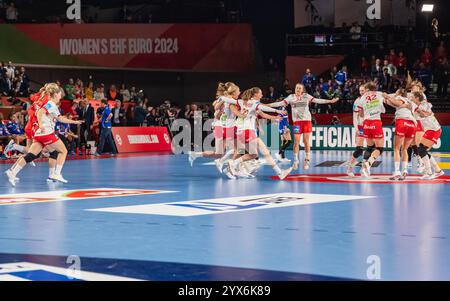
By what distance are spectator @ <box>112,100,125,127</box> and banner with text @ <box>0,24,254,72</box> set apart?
6.55 meters

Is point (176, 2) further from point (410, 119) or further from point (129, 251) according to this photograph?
point (129, 251)

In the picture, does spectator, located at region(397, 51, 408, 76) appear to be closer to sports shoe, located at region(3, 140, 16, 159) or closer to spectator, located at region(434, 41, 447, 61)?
spectator, located at region(434, 41, 447, 61)

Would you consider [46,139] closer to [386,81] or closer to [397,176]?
[397,176]

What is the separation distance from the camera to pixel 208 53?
134ft

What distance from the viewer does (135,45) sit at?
131 feet

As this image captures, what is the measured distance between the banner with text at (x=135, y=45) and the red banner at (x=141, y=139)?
7069mm

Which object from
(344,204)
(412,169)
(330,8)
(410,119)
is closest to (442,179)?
(410,119)

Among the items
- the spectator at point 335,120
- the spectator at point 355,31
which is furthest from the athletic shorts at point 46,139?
the spectator at point 355,31

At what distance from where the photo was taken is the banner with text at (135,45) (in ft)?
125

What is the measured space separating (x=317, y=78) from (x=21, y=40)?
45.0 feet

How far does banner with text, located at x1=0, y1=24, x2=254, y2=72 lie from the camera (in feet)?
125

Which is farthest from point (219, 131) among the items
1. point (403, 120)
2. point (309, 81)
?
point (309, 81)

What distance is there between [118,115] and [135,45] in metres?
8.05

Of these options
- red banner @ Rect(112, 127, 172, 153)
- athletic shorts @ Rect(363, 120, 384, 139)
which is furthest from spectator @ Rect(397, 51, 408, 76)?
athletic shorts @ Rect(363, 120, 384, 139)
